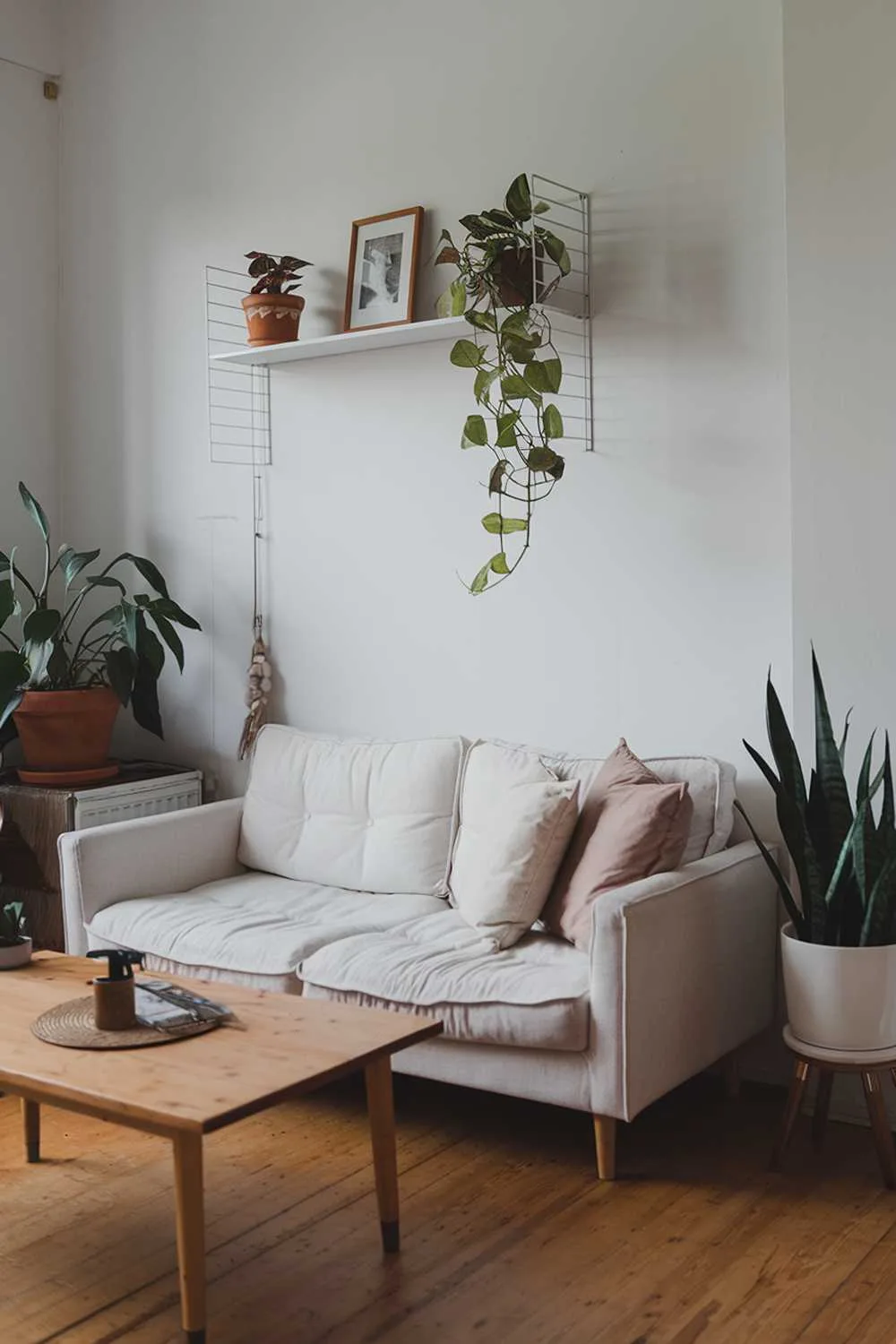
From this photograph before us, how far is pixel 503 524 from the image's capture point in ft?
11.6

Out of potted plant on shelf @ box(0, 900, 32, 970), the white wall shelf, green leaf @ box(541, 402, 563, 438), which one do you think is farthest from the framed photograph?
potted plant on shelf @ box(0, 900, 32, 970)

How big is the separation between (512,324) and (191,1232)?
2156mm

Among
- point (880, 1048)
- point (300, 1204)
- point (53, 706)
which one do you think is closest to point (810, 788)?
point (880, 1048)

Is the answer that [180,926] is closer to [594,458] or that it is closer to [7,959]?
[7,959]

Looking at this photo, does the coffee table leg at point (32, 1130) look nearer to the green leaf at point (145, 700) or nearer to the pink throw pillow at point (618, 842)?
the pink throw pillow at point (618, 842)

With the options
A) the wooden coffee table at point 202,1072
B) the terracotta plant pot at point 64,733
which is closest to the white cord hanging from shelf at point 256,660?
the terracotta plant pot at point 64,733

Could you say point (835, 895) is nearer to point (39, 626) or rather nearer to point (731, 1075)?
point (731, 1075)

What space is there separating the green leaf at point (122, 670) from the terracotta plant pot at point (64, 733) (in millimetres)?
98

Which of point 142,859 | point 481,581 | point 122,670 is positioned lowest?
point 142,859

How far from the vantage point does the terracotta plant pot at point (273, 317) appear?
3.96m

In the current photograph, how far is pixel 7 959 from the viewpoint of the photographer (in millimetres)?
2924

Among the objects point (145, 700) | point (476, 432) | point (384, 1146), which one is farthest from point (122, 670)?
point (384, 1146)

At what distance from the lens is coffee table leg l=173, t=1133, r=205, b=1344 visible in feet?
6.95

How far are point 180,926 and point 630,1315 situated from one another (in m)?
1.51
